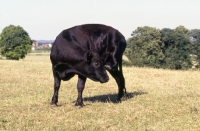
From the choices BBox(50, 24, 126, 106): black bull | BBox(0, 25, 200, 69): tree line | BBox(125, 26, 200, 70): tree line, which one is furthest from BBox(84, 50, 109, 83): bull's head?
BBox(0, 25, 200, 69): tree line

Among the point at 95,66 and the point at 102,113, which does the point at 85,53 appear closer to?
the point at 95,66

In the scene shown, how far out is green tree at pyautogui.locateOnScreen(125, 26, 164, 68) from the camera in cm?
6334

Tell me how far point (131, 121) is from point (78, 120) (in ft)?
3.71

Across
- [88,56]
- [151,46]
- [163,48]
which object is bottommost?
[163,48]

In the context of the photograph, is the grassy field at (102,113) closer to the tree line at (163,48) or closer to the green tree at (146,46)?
the tree line at (163,48)

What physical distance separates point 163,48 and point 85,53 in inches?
2368

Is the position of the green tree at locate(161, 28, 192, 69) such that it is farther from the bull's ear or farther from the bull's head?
the bull's ear

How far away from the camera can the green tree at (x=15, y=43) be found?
6650 cm

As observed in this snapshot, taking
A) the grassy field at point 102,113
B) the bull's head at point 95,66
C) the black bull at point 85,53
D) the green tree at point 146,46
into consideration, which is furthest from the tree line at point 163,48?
the bull's head at point 95,66

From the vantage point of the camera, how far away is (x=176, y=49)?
63531 mm

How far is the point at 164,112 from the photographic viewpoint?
8.34 metres

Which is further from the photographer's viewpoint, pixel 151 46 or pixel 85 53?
pixel 151 46

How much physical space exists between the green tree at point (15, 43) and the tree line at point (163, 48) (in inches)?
781

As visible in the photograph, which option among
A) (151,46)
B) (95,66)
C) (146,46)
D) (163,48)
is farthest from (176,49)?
(95,66)
